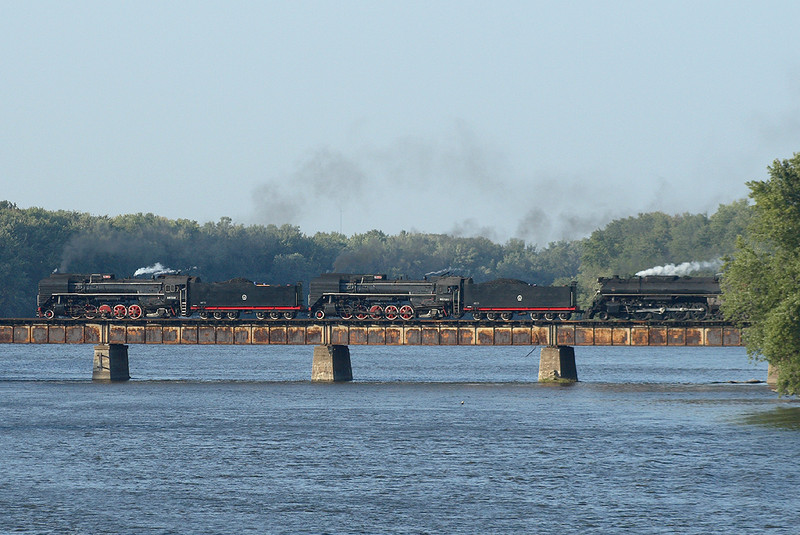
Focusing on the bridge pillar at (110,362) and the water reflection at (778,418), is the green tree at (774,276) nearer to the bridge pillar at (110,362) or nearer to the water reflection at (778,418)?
the water reflection at (778,418)

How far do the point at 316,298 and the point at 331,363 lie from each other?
519 centimetres

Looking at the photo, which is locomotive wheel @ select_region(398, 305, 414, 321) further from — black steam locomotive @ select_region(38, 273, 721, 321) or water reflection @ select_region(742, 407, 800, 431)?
water reflection @ select_region(742, 407, 800, 431)

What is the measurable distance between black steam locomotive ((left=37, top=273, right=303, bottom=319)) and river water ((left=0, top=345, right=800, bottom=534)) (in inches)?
229

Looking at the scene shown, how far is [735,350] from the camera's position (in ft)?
613

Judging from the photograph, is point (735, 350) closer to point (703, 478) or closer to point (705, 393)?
point (705, 393)

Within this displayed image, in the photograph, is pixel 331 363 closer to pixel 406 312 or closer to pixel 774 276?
pixel 406 312

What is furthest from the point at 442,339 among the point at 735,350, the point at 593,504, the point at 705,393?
the point at 735,350

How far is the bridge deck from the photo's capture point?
289 feet

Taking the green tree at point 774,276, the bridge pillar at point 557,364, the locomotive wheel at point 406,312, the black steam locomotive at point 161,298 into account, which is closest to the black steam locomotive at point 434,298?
the locomotive wheel at point 406,312

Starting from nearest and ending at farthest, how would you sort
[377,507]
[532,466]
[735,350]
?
[377,507]
[532,466]
[735,350]

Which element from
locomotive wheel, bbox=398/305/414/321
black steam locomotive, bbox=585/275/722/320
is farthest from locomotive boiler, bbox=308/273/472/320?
black steam locomotive, bbox=585/275/722/320

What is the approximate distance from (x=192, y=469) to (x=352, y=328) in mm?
36856

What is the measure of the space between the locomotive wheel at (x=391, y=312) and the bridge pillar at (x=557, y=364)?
11.4 metres

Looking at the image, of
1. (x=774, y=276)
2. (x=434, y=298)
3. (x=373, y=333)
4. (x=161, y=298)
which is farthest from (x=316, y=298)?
(x=774, y=276)
